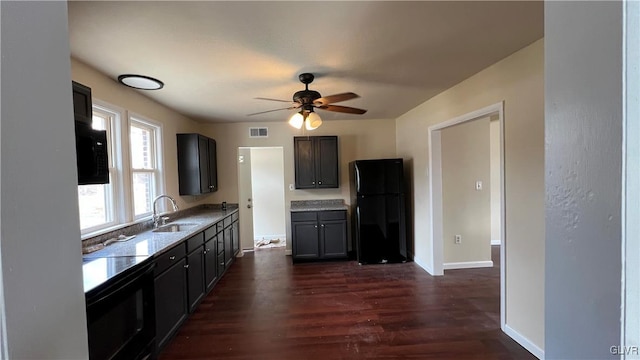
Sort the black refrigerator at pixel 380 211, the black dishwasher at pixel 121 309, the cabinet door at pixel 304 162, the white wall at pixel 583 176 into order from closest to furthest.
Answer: the white wall at pixel 583 176 → the black dishwasher at pixel 121 309 → the black refrigerator at pixel 380 211 → the cabinet door at pixel 304 162

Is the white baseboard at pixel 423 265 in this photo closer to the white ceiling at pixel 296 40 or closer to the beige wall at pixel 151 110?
the white ceiling at pixel 296 40

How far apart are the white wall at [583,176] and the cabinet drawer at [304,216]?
3.90 m

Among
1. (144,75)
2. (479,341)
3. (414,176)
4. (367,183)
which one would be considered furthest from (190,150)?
(479,341)

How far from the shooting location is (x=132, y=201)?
9.50 feet

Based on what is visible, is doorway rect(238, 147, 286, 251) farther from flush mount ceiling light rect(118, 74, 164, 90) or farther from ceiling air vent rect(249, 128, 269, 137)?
flush mount ceiling light rect(118, 74, 164, 90)

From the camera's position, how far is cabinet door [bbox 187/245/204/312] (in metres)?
2.71

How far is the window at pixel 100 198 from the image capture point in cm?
232

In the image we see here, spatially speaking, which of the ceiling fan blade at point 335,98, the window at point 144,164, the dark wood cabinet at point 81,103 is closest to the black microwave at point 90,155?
the dark wood cabinet at point 81,103

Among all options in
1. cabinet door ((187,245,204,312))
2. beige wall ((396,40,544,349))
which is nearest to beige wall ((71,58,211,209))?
cabinet door ((187,245,204,312))

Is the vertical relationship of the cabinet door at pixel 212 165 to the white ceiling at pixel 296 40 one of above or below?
below

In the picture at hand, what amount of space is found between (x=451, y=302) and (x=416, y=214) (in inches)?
58.9

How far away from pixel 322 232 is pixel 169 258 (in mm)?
2497

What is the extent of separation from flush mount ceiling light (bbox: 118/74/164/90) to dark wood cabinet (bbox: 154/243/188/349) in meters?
1.60

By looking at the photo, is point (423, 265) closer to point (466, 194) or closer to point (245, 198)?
point (466, 194)
